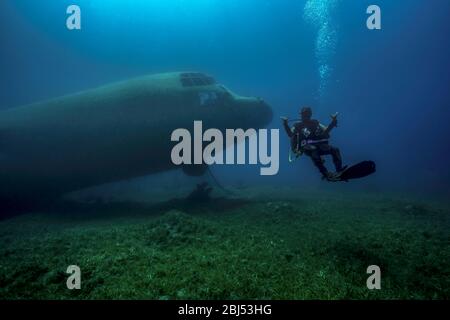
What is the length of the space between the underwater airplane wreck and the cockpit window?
3.6 inches

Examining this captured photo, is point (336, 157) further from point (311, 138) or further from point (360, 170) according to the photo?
point (360, 170)

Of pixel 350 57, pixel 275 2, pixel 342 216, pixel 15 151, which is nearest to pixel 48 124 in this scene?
pixel 15 151

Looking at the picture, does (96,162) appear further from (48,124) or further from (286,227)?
(286,227)

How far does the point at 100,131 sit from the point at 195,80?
5.10 meters

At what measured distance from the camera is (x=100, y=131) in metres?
15.0

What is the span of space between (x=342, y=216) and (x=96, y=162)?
11066mm

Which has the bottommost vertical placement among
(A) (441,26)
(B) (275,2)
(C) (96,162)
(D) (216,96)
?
(C) (96,162)

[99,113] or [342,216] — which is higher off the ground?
[99,113]

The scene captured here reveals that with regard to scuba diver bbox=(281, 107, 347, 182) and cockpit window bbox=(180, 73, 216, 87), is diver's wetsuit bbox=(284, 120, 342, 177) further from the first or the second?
cockpit window bbox=(180, 73, 216, 87)

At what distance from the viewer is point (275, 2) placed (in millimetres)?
92375

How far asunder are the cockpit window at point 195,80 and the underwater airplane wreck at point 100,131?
92mm

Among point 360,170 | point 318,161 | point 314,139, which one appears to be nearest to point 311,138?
point 314,139

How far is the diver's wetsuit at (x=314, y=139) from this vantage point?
29.5 ft

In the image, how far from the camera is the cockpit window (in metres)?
16.1
